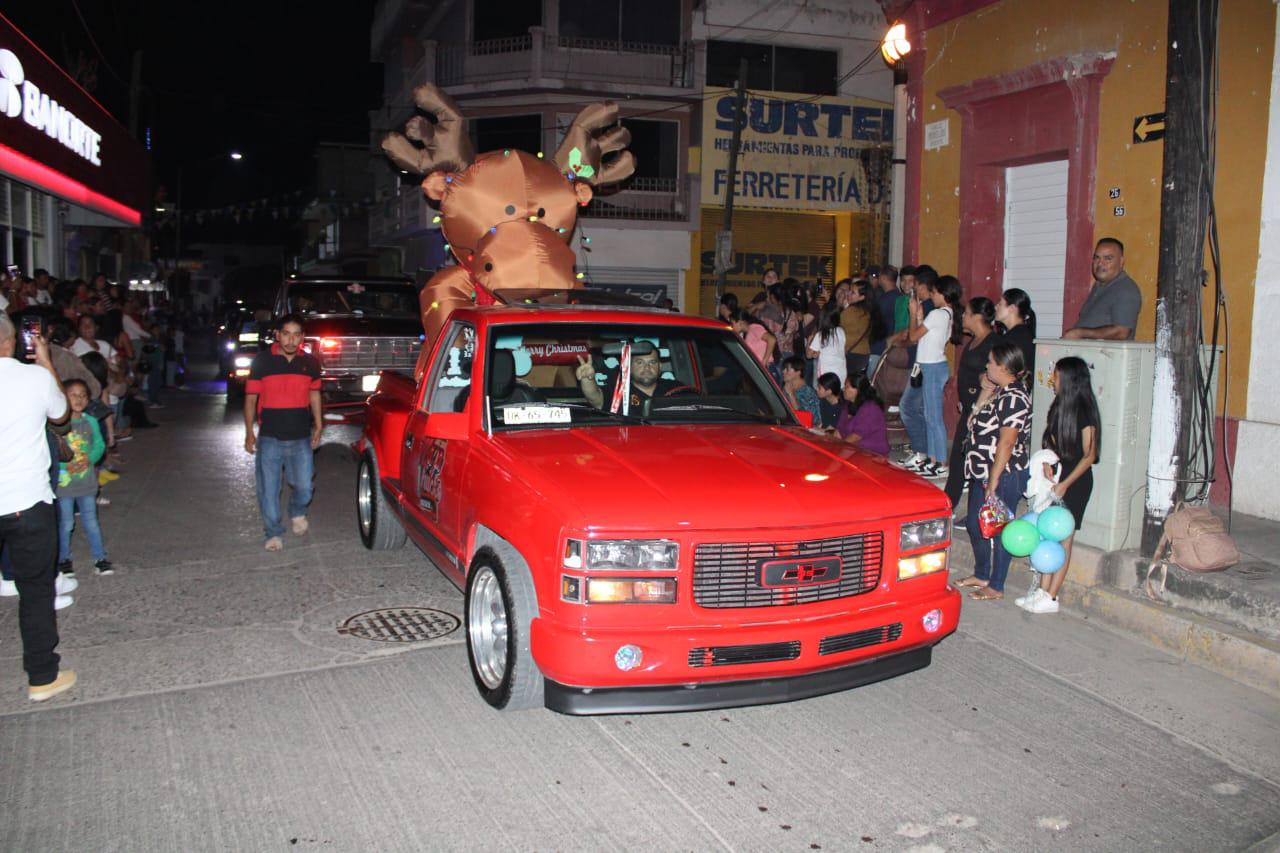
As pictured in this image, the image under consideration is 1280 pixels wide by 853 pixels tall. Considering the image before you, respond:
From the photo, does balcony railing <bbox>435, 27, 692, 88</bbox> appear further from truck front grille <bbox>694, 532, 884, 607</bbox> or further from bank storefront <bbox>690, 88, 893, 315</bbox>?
truck front grille <bbox>694, 532, 884, 607</bbox>

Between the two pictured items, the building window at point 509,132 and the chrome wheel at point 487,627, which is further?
the building window at point 509,132

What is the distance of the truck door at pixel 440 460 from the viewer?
209 inches

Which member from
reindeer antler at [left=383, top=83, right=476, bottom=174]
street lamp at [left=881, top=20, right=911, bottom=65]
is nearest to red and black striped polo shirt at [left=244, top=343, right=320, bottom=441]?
reindeer antler at [left=383, top=83, right=476, bottom=174]

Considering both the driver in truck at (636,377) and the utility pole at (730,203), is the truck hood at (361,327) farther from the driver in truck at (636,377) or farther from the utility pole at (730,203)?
the utility pole at (730,203)

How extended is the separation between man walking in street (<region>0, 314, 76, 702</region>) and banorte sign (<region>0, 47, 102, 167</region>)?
30.4 ft

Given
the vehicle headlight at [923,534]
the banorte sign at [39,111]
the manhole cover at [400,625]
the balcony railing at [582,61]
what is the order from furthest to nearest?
the balcony railing at [582,61] < the banorte sign at [39,111] < the manhole cover at [400,625] < the vehicle headlight at [923,534]

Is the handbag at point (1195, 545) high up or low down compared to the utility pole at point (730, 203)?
down

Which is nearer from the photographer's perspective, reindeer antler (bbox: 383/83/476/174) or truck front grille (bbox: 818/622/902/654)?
truck front grille (bbox: 818/622/902/654)

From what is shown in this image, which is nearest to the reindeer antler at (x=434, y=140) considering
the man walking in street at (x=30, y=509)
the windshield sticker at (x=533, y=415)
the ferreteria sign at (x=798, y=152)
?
the windshield sticker at (x=533, y=415)

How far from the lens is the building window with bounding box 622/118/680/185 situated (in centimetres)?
2759

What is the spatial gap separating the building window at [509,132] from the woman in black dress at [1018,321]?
20.9m

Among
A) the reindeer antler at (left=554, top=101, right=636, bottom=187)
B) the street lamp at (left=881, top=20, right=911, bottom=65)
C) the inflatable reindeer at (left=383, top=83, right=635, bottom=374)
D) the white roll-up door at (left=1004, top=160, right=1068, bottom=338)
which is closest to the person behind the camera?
the inflatable reindeer at (left=383, top=83, right=635, bottom=374)

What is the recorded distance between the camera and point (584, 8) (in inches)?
1069

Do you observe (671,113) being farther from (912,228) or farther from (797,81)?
(912,228)
